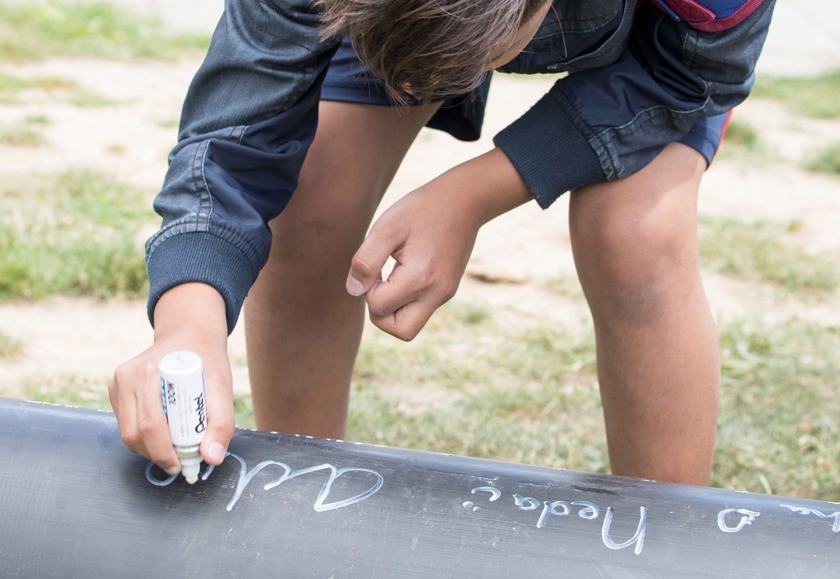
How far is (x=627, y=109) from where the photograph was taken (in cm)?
109

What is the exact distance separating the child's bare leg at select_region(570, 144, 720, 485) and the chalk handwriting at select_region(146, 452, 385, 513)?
390 millimetres

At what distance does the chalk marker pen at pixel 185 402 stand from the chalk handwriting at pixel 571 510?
0.25 metres

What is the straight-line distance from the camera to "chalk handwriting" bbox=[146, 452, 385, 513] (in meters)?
0.86

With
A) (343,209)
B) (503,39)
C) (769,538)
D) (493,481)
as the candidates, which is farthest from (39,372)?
(769,538)

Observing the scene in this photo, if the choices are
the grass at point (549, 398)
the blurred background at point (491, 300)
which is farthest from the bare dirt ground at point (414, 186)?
the grass at point (549, 398)

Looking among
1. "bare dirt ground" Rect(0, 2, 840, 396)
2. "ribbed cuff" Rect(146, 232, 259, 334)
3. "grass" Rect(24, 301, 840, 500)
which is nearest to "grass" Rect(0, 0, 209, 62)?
"bare dirt ground" Rect(0, 2, 840, 396)

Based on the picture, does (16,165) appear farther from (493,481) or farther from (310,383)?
(493,481)

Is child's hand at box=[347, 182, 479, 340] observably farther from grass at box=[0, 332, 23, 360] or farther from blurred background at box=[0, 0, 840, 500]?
grass at box=[0, 332, 23, 360]

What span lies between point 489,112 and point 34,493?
8.48 feet

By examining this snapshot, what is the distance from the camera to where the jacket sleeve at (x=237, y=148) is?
96cm

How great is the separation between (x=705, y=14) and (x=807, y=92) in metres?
2.94

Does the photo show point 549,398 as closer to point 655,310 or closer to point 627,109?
point 655,310

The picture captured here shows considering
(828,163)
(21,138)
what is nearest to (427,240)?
(21,138)

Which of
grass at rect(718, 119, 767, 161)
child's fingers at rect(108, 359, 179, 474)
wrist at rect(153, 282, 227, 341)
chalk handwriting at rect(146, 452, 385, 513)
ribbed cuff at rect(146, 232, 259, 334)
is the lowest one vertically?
grass at rect(718, 119, 767, 161)
